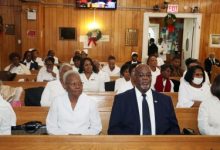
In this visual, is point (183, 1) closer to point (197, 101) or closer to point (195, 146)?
point (197, 101)

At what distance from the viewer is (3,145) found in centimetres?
269

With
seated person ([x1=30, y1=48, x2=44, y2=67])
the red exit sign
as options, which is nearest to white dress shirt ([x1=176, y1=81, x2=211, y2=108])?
seated person ([x1=30, y1=48, x2=44, y2=67])

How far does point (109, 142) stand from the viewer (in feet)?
9.13

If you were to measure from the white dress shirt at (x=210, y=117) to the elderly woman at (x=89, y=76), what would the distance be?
9.76 feet

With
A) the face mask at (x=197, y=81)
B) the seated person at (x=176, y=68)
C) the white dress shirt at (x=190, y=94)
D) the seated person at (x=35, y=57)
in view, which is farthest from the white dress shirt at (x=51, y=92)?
the seated person at (x=35, y=57)

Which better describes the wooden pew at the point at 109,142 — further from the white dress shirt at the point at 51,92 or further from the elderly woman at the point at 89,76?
the elderly woman at the point at 89,76

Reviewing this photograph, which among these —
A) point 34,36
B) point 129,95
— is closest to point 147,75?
point 129,95

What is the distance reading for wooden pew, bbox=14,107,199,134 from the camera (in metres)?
4.09

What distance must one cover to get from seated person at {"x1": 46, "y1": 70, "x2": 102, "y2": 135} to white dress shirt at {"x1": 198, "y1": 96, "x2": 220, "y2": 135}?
1216 millimetres

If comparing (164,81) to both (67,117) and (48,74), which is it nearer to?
(48,74)

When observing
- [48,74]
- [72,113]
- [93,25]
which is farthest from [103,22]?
[72,113]

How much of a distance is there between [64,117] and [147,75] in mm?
1028

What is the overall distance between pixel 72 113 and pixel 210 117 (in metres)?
1.54

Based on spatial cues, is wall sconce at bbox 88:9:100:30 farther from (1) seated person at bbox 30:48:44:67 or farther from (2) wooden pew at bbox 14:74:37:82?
(2) wooden pew at bbox 14:74:37:82
